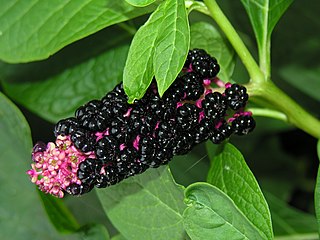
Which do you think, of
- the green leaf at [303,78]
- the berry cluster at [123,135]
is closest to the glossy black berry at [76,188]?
the berry cluster at [123,135]

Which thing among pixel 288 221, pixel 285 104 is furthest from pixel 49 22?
pixel 288 221

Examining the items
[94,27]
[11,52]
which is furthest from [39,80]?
[94,27]

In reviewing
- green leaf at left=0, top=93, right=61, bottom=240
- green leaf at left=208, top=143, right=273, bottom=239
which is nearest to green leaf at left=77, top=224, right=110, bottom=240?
green leaf at left=0, top=93, right=61, bottom=240

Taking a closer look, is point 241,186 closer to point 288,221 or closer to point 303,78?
point 288,221

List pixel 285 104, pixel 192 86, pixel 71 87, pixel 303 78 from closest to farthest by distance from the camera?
pixel 192 86, pixel 285 104, pixel 71 87, pixel 303 78

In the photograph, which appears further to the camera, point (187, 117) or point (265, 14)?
point (265, 14)

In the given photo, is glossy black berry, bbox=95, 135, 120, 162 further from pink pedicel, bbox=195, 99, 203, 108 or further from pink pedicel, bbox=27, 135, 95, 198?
pink pedicel, bbox=195, 99, 203, 108
